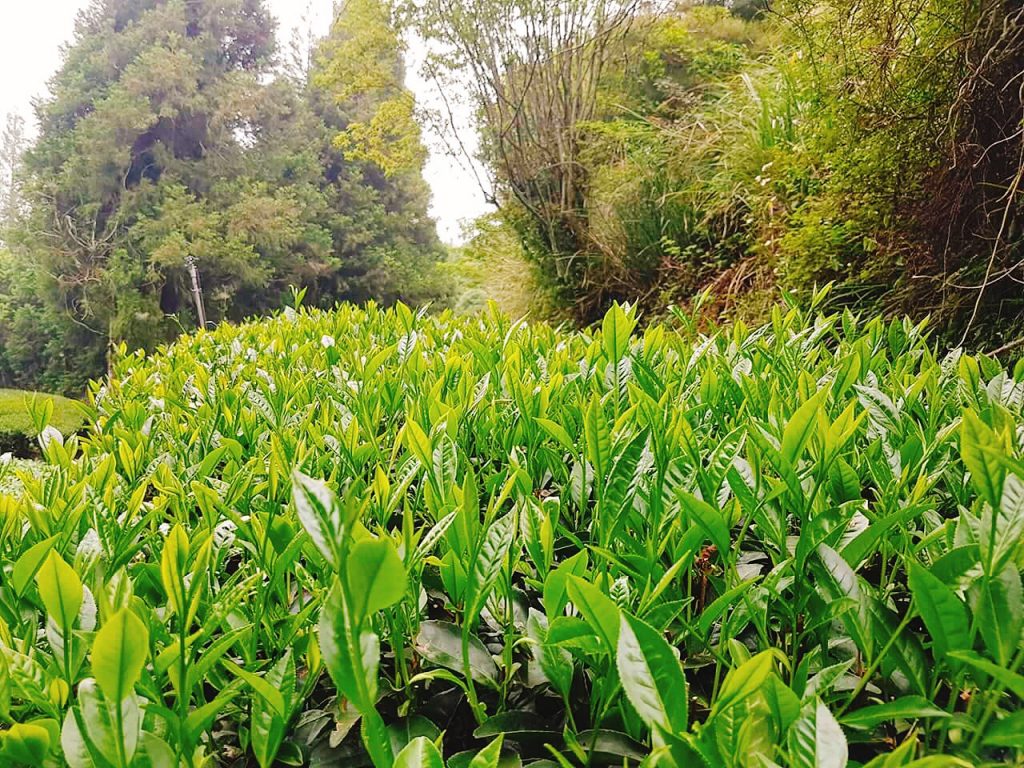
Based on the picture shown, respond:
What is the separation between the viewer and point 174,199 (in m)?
20.5

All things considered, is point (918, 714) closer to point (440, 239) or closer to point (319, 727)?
point (319, 727)

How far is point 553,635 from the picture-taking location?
457mm

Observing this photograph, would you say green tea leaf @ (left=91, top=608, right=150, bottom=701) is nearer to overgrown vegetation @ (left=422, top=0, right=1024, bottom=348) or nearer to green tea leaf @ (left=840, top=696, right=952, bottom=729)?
green tea leaf @ (left=840, top=696, right=952, bottom=729)

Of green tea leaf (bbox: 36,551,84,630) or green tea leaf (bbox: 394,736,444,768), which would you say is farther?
green tea leaf (bbox: 36,551,84,630)

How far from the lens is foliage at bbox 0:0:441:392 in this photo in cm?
2011

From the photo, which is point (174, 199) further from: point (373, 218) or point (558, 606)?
point (558, 606)

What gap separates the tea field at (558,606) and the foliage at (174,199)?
21.1 metres

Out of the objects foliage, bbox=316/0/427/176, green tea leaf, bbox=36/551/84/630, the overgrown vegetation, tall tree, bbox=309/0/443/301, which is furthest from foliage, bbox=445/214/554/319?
tall tree, bbox=309/0/443/301

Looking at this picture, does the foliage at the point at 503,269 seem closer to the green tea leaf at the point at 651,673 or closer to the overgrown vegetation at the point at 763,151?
the overgrown vegetation at the point at 763,151

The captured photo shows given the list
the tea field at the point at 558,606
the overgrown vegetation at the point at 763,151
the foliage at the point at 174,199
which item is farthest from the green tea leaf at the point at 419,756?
the foliage at the point at 174,199

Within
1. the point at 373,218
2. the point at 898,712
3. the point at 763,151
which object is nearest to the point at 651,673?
the point at 898,712

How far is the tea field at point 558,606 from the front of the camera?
378mm

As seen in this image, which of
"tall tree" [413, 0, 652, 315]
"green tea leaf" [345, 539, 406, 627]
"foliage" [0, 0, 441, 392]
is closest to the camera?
"green tea leaf" [345, 539, 406, 627]

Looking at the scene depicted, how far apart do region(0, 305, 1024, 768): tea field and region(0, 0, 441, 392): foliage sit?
69.1 ft
